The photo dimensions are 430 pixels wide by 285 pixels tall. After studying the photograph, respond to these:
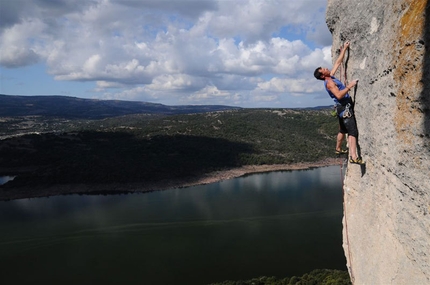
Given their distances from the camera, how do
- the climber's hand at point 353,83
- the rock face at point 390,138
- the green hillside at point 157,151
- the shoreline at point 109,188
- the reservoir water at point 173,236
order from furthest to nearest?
1. the green hillside at point 157,151
2. the shoreline at point 109,188
3. the reservoir water at point 173,236
4. the climber's hand at point 353,83
5. the rock face at point 390,138

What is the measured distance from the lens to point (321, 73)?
505 centimetres

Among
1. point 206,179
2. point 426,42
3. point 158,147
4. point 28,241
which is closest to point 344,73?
point 426,42

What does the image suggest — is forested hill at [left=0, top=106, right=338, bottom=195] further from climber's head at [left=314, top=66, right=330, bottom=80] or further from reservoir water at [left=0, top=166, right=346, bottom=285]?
climber's head at [left=314, top=66, right=330, bottom=80]

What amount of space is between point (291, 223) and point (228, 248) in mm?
8085

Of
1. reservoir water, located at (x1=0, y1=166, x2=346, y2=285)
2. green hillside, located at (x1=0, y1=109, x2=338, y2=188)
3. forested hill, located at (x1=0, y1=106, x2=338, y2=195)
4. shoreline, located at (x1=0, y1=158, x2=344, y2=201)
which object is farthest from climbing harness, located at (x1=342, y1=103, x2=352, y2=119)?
green hillside, located at (x1=0, y1=109, x2=338, y2=188)

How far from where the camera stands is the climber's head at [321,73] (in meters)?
5.01

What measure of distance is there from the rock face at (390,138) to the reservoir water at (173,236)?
19515 mm

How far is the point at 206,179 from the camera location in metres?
52.8

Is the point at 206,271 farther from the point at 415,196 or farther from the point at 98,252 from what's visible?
the point at 415,196

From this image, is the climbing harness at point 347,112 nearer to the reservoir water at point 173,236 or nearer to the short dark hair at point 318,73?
the short dark hair at point 318,73

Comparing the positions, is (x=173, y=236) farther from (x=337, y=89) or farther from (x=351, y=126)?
(x=337, y=89)

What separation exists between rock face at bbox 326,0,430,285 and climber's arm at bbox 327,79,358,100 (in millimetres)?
120

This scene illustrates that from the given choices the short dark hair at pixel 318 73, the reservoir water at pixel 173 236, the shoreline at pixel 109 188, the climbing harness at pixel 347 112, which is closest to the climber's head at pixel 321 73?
the short dark hair at pixel 318 73

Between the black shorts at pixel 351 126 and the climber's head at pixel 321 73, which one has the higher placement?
the climber's head at pixel 321 73
